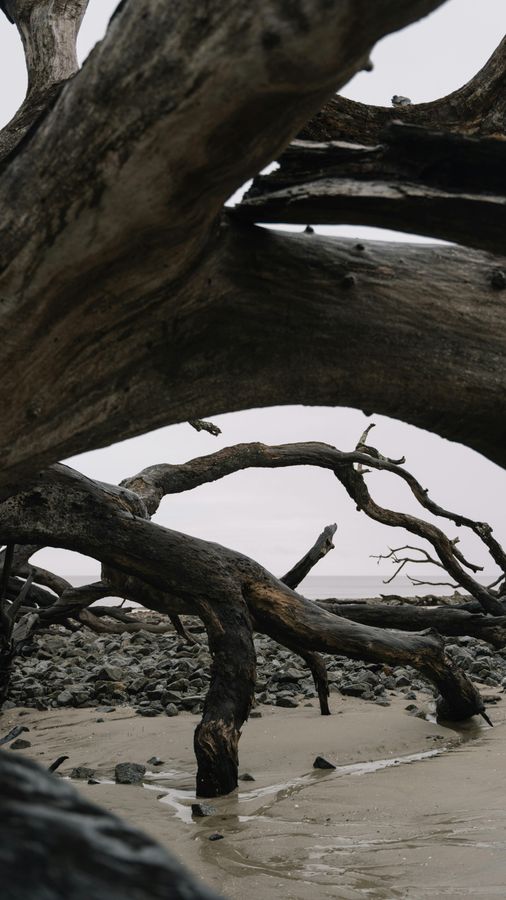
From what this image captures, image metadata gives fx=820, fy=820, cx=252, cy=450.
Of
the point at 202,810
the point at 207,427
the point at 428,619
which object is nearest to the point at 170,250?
the point at 202,810

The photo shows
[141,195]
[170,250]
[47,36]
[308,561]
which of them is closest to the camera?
[141,195]

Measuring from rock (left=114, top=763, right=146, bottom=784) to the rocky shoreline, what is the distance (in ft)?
6.16

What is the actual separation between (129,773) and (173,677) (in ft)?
10.6

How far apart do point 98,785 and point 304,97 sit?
14.6ft

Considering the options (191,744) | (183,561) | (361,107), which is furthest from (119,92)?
(191,744)

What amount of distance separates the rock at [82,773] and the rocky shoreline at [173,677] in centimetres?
183

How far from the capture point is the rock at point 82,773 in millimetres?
5335

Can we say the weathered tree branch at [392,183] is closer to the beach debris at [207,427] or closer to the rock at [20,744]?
the rock at [20,744]

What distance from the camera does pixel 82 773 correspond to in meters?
5.36

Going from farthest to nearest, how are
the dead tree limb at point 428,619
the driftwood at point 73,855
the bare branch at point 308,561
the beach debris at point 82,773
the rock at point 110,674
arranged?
the rock at point 110,674
the bare branch at point 308,561
the dead tree limb at point 428,619
the beach debris at point 82,773
the driftwood at point 73,855

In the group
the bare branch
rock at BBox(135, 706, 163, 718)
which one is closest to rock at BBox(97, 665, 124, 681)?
rock at BBox(135, 706, 163, 718)

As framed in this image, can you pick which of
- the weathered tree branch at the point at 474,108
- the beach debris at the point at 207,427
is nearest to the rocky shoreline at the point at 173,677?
the beach debris at the point at 207,427

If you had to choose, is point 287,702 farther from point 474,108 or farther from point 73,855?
point 73,855

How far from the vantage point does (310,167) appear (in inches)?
104
